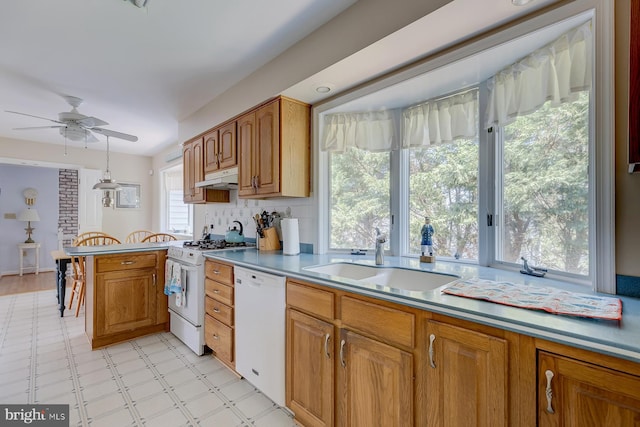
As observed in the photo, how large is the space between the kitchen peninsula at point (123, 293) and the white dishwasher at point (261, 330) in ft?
4.67

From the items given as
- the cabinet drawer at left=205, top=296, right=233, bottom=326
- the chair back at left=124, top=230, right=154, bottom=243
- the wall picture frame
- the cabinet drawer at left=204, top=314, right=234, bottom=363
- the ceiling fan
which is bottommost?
the cabinet drawer at left=204, top=314, right=234, bottom=363

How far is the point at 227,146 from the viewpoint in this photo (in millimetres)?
3004

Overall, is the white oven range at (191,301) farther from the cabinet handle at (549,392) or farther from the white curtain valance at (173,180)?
the white curtain valance at (173,180)

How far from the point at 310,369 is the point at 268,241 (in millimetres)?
→ 1345

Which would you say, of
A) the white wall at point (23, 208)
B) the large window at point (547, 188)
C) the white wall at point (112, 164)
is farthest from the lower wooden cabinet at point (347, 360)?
the white wall at point (23, 208)

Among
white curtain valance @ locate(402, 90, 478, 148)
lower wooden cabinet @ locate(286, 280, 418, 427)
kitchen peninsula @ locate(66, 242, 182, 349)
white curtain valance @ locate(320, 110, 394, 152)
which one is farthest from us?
kitchen peninsula @ locate(66, 242, 182, 349)

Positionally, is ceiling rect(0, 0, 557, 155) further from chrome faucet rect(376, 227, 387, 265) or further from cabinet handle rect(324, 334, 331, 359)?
cabinet handle rect(324, 334, 331, 359)

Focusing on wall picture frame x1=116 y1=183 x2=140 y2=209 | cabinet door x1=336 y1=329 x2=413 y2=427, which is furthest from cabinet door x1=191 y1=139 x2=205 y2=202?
wall picture frame x1=116 y1=183 x2=140 y2=209

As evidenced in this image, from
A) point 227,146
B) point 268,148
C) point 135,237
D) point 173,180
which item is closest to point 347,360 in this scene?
point 268,148

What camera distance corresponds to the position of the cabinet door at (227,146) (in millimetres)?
2914

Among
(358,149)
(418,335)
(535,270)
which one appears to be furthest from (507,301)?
(358,149)

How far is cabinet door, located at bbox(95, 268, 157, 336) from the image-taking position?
2717 mm

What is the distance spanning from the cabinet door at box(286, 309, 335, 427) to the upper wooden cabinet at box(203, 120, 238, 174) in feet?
6.05

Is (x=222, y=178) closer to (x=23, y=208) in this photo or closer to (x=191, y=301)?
(x=191, y=301)
